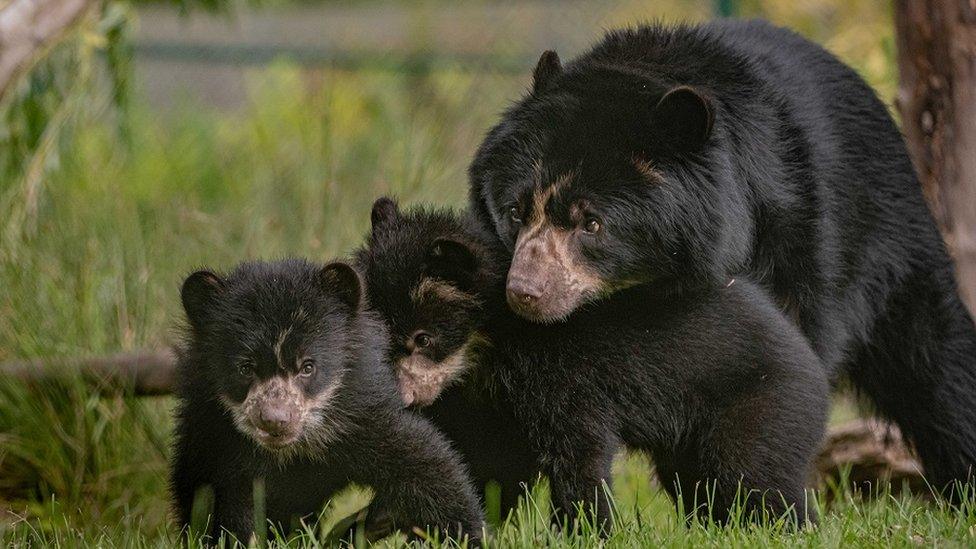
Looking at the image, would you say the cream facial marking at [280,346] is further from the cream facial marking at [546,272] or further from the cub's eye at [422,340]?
the cream facial marking at [546,272]

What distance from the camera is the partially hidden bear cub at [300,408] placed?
4469 mm

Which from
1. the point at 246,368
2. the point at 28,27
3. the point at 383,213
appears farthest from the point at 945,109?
the point at 28,27

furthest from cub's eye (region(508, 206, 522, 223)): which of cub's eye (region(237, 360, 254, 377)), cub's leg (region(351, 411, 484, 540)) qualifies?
cub's eye (region(237, 360, 254, 377))

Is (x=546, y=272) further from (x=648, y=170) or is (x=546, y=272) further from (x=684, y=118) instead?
(x=684, y=118)

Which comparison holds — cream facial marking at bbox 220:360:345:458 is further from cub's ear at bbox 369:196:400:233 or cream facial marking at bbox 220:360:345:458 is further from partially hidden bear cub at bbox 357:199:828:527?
cub's ear at bbox 369:196:400:233

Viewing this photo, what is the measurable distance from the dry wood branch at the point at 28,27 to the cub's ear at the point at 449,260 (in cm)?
230

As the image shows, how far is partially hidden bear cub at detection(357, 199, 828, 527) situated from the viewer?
4805 millimetres

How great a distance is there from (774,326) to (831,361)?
22.3 inches

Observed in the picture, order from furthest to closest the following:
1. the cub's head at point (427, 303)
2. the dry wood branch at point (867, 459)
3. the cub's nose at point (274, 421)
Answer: the dry wood branch at point (867, 459), the cub's head at point (427, 303), the cub's nose at point (274, 421)

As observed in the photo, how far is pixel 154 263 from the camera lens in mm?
6949

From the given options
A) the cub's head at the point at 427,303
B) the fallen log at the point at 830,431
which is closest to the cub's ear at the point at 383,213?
the cub's head at the point at 427,303

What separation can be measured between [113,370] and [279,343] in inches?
71.9

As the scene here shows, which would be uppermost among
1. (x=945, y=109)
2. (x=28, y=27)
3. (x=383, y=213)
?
(x=945, y=109)

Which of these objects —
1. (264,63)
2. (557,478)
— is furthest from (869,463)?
(264,63)
